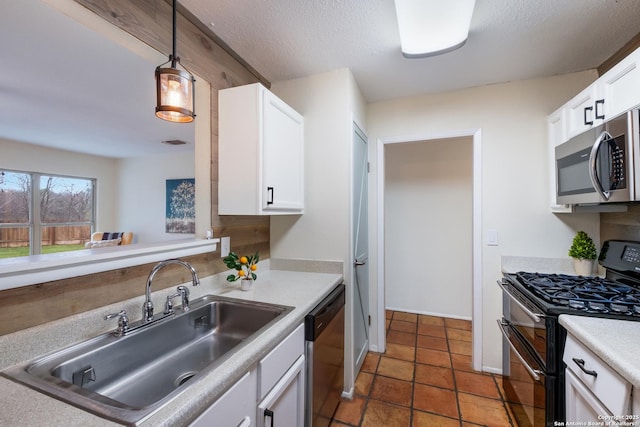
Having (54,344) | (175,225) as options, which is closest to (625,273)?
(54,344)

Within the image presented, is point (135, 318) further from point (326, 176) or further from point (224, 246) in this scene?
point (326, 176)

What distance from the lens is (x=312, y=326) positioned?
134 centimetres

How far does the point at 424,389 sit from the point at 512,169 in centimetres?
181

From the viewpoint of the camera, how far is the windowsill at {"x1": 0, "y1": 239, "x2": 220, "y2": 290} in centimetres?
82

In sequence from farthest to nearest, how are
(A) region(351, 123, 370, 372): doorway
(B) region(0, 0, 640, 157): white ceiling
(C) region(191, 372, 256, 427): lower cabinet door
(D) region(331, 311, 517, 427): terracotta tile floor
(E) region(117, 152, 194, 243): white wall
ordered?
1. (E) region(117, 152, 194, 243): white wall
2. (A) region(351, 123, 370, 372): doorway
3. (D) region(331, 311, 517, 427): terracotta tile floor
4. (B) region(0, 0, 640, 157): white ceiling
5. (C) region(191, 372, 256, 427): lower cabinet door

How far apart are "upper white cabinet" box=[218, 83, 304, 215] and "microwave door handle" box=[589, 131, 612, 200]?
166 cm

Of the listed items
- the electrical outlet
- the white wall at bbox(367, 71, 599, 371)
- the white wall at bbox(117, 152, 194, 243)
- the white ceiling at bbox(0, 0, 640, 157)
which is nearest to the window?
the white wall at bbox(117, 152, 194, 243)

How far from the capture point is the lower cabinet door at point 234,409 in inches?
29.2

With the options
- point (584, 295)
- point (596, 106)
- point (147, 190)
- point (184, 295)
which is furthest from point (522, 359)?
point (147, 190)

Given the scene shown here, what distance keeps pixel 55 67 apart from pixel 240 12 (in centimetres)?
180

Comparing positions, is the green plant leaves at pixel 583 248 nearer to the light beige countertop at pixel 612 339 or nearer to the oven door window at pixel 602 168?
the oven door window at pixel 602 168

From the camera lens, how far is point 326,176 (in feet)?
6.64

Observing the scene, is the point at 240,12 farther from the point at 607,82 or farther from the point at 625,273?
the point at 625,273

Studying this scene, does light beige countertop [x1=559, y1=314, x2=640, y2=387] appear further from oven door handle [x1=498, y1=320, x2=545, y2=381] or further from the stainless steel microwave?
the stainless steel microwave
